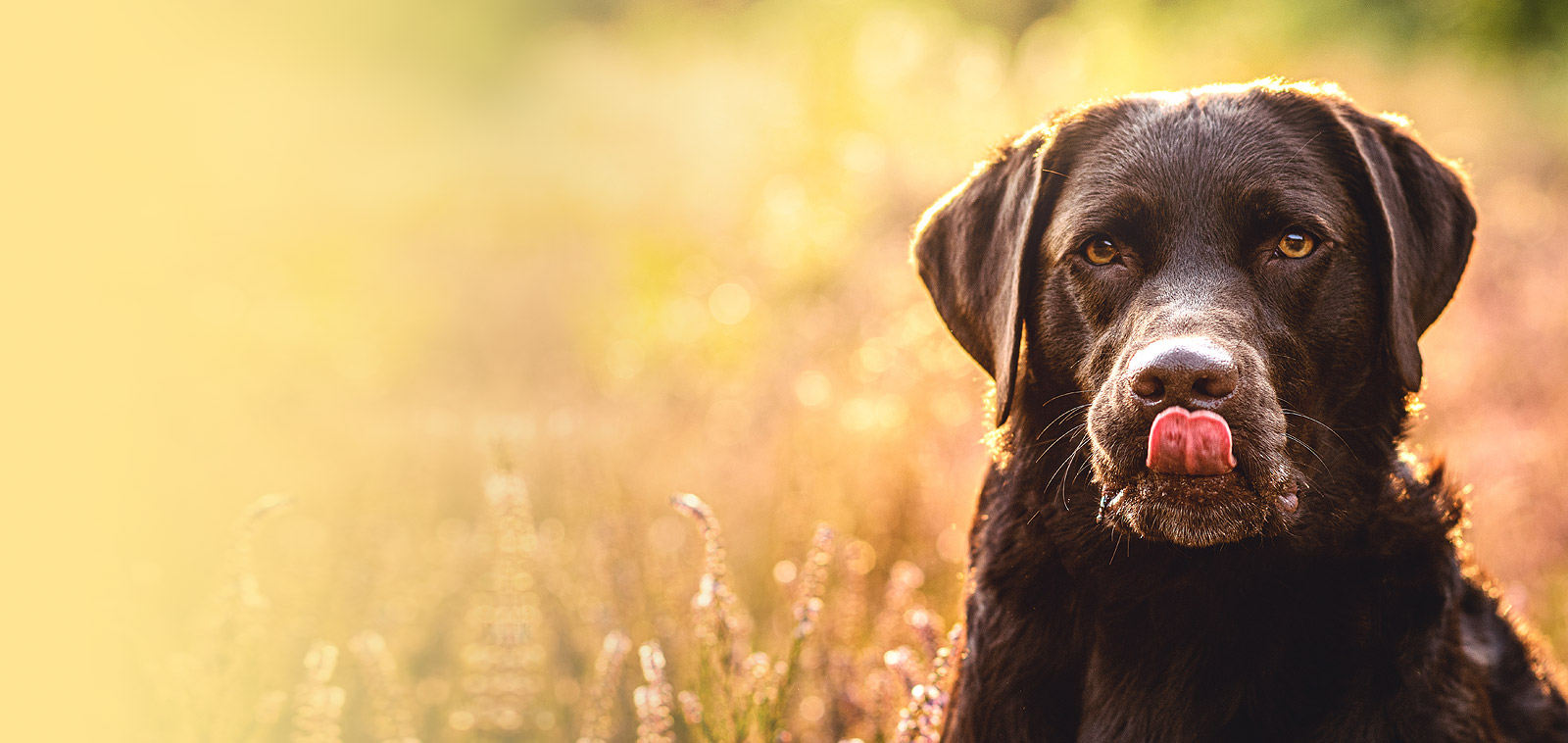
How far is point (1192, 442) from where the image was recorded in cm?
185

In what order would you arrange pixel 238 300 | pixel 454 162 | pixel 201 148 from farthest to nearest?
pixel 454 162 < pixel 201 148 < pixel 238 300

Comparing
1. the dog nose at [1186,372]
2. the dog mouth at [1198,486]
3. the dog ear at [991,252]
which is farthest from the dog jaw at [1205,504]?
the dog ear at [991,252]

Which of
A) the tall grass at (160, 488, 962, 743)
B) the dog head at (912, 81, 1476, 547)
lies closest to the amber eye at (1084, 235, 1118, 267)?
the dog head at (912, 81, 1476, 547)

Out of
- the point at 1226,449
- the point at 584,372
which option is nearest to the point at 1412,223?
the point at 1226,449

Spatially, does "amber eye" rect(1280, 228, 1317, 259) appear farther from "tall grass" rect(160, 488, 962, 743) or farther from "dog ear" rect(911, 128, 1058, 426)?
"tall grass" rect(160, 488, 962, 743)

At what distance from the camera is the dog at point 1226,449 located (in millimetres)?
1931

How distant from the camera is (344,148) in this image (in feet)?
48.2

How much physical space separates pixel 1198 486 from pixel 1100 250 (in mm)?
593

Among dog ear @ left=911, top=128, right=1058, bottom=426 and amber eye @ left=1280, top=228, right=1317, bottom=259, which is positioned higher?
amber eye @ left=1280, top=228, right=1317, bottom=259

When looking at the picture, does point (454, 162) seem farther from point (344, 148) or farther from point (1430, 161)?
point (1430, 161)

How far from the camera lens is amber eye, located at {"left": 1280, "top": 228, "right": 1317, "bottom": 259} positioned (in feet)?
6.99

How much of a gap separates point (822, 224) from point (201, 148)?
4686 millimetres

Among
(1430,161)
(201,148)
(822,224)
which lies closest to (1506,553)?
(1430,161)

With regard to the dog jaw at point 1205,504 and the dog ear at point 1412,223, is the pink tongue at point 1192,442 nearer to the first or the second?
Result: the dog jaw at point 1205,504
